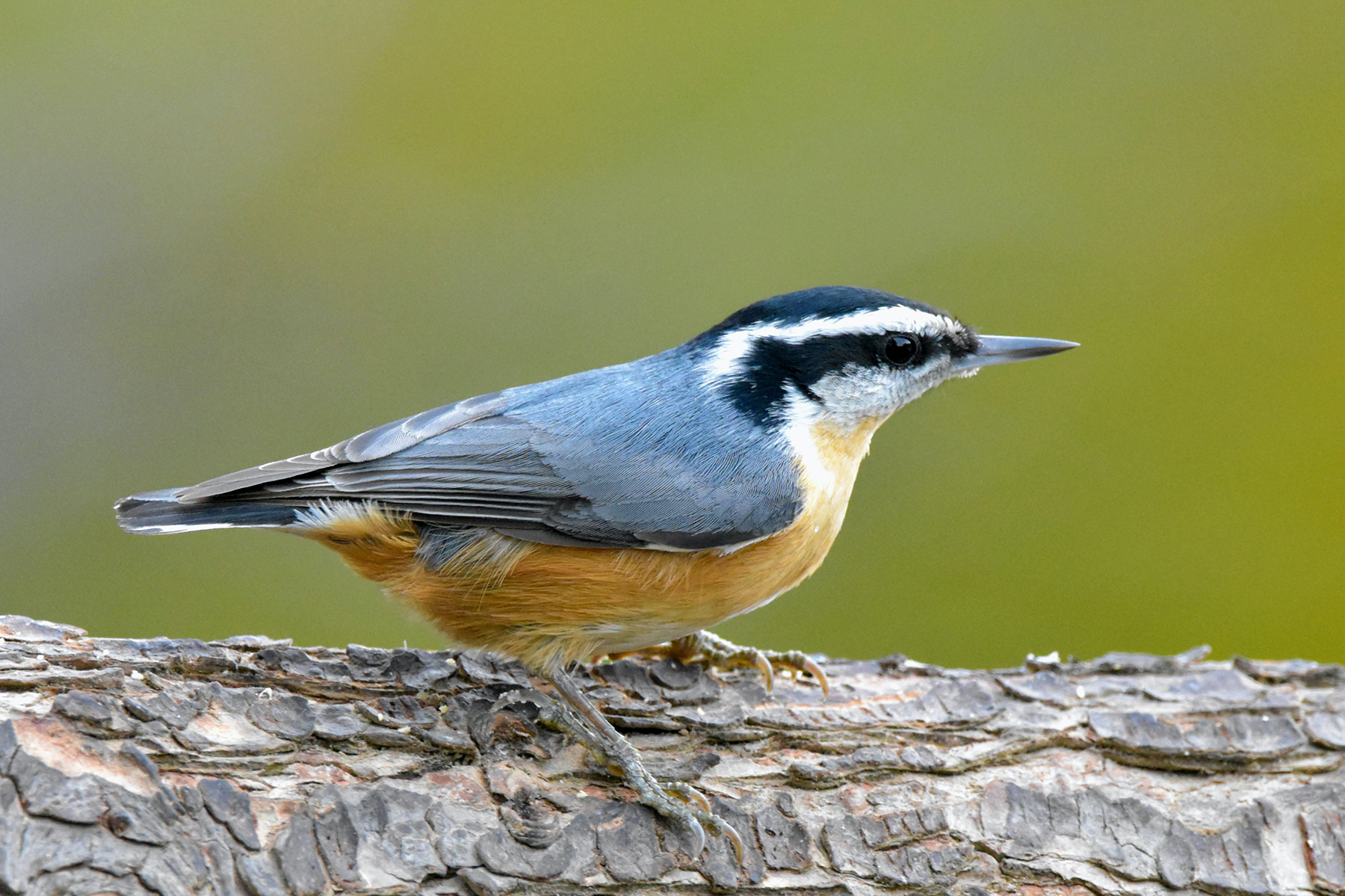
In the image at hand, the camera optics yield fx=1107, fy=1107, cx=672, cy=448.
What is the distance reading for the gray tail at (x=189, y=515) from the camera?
110 inches

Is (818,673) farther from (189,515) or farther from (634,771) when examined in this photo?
(189,515)

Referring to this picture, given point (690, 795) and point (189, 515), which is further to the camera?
point (189, 515)

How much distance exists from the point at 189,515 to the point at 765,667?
5.34ft

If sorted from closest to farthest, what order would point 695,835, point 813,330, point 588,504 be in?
1. point 695,835
2. point 588,504
3. point 813,330

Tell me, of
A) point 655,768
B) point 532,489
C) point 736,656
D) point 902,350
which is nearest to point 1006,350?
point 902,350

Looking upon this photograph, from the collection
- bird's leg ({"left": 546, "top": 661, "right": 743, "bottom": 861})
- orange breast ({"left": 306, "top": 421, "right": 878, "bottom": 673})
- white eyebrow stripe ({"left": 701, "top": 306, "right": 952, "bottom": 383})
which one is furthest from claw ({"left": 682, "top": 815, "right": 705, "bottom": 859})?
white eyebrow stripe ({"left": 701, "top": 306, "right": 952, "bottom": 383})

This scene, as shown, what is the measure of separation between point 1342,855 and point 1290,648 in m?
1.36

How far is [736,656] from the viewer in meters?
3.37

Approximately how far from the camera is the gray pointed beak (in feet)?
10.8

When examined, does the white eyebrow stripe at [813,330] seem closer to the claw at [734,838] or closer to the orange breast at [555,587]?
the orange breast at [555,587]

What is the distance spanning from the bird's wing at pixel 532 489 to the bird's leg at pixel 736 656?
0.54m

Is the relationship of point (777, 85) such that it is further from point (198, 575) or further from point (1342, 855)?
point (1342, 855)

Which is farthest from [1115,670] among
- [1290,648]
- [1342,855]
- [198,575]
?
[198,575]

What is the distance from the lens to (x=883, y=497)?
4.65 metres
